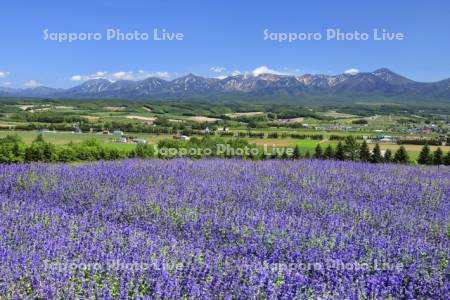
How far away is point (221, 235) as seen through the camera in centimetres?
704

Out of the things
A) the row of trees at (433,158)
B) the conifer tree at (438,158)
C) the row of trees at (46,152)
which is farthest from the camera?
the row of trees at (46,152)

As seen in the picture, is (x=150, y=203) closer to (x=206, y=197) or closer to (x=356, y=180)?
(x=206, y=197)

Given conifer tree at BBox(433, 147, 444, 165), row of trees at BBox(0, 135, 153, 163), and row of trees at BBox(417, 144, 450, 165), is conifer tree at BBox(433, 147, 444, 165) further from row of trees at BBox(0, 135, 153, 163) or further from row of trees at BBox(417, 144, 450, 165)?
row of trees at BBox(0, 135, 153, 163)

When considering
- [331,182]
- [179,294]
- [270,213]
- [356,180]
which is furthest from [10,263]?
[356,180]

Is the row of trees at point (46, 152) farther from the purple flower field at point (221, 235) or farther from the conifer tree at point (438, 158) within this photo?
the purple flower field at point (221, 235)

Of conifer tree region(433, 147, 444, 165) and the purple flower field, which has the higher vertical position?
the purple flower field

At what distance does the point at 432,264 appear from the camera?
5.74 m

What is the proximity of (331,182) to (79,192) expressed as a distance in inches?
232

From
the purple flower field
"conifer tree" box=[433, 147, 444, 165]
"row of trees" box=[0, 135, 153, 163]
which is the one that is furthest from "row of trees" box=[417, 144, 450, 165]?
"row of trees" box=[0, 135, 153, 163]

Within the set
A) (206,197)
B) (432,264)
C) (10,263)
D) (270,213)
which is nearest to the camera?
(10,263)

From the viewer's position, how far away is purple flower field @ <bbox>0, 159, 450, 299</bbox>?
4891mm

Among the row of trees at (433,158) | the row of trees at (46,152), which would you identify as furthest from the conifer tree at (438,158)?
the row of trees at (46,152)

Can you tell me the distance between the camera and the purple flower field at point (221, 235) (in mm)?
4891

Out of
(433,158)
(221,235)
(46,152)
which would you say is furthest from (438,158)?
(46,152)
